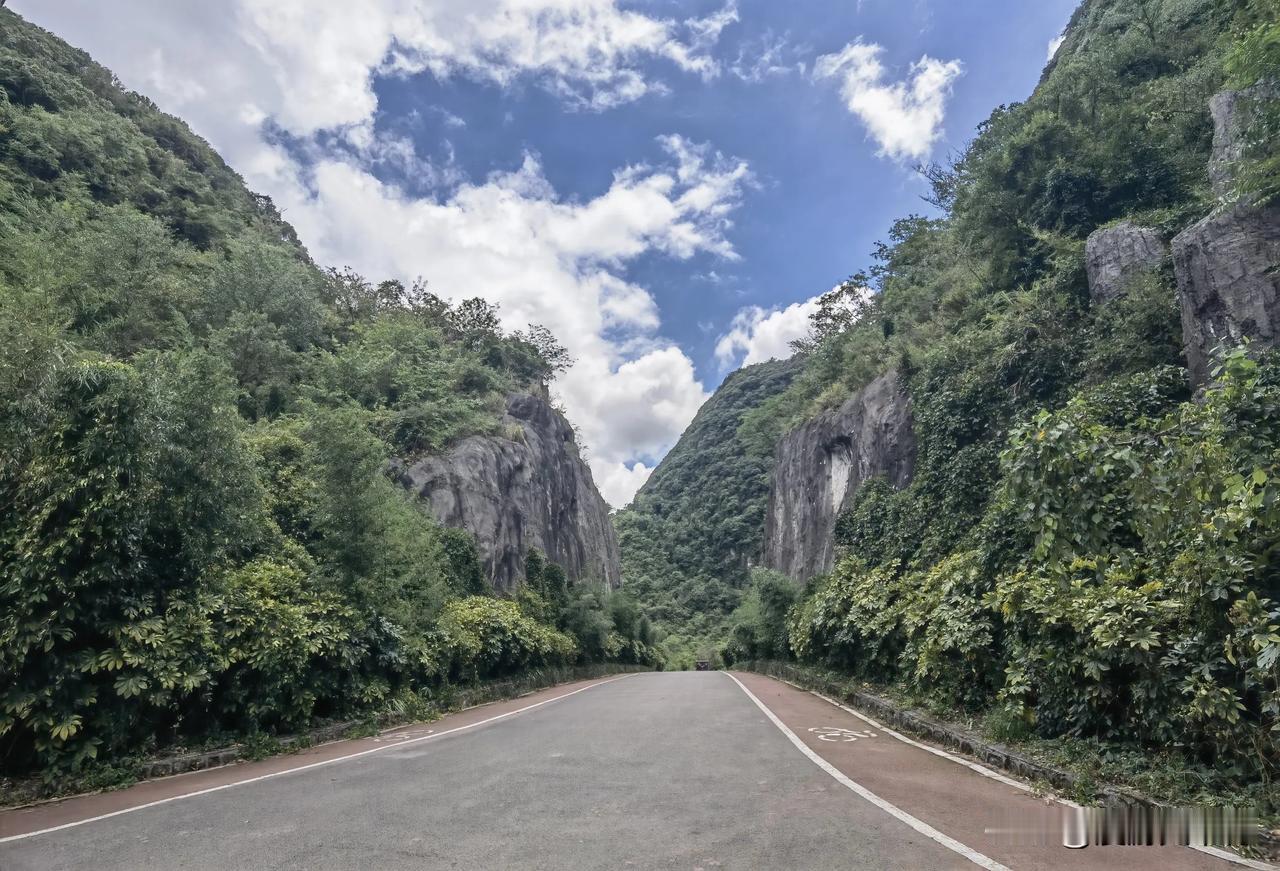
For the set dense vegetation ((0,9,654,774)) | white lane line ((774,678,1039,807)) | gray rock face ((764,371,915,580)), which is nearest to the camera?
white lane line ((774,678,1039,807))

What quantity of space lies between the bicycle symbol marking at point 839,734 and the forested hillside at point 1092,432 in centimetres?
123

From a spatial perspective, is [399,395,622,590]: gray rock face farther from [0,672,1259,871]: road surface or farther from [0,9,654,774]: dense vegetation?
[0,672,1259,871]: road surface

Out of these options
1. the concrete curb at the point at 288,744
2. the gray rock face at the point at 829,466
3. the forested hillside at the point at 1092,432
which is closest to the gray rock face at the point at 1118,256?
the forested hillside at the point at 1092,432

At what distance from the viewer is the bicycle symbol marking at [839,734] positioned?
9.07 m

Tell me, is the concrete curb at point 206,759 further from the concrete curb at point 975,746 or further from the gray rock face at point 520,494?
the gray rock face at point 520,494

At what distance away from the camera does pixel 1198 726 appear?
5.20 m

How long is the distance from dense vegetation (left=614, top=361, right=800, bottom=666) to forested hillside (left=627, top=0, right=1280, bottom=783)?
26.3 metres

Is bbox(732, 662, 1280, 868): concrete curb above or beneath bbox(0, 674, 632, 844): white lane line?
above

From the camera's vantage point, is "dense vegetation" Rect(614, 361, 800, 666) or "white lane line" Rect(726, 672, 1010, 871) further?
"dense vegetation" Rect(614, 361, 800, 666)

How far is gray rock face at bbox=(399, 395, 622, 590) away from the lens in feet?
82.7

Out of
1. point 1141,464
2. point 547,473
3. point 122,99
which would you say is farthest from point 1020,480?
point 122,99

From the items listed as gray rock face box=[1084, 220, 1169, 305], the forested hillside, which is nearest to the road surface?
the forested hillside

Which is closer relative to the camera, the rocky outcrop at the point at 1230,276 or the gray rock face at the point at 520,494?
the rocky outcrop at the point at 1230,276

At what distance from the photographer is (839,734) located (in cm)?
949
